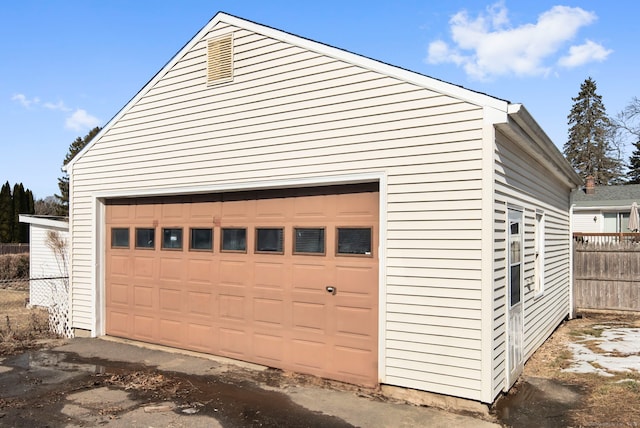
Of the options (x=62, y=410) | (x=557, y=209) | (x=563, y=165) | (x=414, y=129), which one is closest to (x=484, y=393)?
(x=414, y=129)

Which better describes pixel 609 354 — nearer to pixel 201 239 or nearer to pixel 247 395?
pixel 247 395

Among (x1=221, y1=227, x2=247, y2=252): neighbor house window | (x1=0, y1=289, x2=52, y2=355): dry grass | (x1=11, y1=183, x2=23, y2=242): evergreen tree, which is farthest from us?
(x1=11, y1=183, x2=23, y2=242): evergreen tree

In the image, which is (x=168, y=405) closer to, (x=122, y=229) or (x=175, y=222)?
(x=175, y=222)

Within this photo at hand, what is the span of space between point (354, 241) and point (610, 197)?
2111cm

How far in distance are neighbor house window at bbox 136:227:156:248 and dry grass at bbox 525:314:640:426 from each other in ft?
21.5

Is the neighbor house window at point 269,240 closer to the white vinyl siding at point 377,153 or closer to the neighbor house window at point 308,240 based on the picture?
the neighbor house window at point 308,240

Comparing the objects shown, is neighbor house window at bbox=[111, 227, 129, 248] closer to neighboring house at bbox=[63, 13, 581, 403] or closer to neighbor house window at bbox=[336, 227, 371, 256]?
neighboring house at bbox=[63, 13, 581, 403]

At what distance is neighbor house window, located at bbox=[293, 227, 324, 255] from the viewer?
20.7 ft

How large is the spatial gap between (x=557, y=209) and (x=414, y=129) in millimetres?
5789

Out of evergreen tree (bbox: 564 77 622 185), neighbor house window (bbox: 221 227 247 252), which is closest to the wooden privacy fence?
neighbor house window (bbox: 221 227 247 252)

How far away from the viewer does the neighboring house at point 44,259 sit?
43.8ft

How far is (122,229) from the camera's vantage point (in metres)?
8.73

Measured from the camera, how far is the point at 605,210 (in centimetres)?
2175

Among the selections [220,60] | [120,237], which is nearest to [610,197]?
[220,60]
